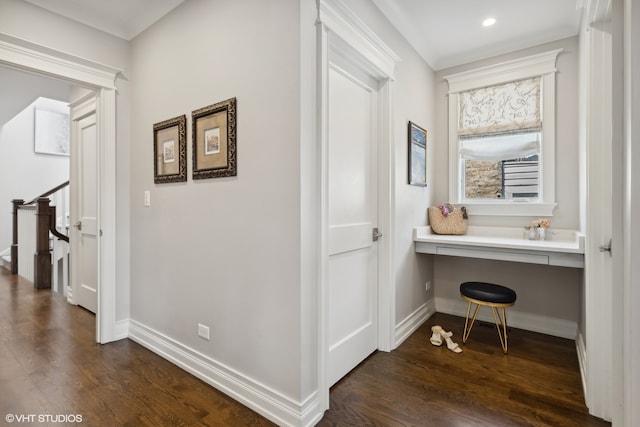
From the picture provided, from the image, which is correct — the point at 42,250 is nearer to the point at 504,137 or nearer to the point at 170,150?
the point at 170,150

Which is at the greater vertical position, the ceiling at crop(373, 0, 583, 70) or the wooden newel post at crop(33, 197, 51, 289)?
the ceiling at crop(373, 0, 583, 70)

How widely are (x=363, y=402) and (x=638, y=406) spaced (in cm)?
123

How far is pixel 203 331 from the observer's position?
2096mm

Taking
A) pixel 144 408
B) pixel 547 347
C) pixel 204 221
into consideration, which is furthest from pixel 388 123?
pixel 144 408

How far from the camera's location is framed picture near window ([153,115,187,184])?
2.24 metres

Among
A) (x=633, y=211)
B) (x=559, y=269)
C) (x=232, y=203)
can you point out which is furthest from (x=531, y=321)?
(x=232, y=203)

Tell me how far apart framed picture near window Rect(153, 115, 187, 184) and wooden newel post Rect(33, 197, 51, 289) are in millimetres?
3201

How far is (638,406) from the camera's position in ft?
→ 3.24

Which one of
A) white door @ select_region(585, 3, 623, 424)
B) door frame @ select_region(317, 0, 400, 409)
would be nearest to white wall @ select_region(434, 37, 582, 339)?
white door @ select_region(585, 3, 623, 424)

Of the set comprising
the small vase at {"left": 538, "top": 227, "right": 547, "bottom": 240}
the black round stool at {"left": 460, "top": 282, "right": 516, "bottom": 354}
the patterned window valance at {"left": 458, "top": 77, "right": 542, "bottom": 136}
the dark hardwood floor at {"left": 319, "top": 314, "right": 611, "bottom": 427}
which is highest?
the patterned window valance at {"left": 458, "top": 77, "right": 542, "bottom": 136}

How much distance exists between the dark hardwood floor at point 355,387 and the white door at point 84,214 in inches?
24.4

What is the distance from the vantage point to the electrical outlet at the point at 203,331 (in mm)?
2074

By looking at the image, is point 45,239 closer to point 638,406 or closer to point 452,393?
point 452,393

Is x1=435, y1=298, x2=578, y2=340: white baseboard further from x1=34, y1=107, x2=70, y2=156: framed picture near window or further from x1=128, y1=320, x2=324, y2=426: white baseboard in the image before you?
x1=34, y1=107, x2=70, y2=156: framed picture near window
